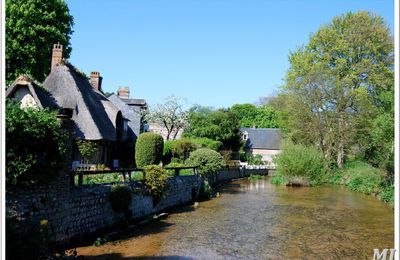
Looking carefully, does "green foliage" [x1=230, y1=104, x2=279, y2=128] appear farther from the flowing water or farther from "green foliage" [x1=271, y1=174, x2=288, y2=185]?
the flowing water

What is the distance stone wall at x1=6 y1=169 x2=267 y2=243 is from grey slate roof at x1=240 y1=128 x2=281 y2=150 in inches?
2150

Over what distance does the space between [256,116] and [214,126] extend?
40.9m

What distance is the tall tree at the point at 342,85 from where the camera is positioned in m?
37.2

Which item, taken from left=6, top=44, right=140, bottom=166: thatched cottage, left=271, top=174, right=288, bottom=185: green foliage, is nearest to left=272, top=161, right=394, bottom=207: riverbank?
left=271, top=174, right=288, bottom=185: green foliage

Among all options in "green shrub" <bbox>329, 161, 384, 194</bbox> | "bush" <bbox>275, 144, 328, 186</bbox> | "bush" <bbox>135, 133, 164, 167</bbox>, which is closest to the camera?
"bush" <bbox>135, 133, 164, 167</bbox>

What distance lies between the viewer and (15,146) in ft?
28.2

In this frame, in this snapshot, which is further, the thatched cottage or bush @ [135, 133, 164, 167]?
bush @ [135, 133, 164, 167]

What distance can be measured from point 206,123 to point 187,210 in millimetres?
28910

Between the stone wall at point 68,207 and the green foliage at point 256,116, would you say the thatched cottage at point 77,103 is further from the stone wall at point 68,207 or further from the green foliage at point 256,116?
the green foliage at point 256,116

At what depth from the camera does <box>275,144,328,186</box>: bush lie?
33562 mm

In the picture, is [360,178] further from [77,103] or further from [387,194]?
[77,103]

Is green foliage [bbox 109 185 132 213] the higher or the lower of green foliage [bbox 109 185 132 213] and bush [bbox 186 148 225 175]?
the lower

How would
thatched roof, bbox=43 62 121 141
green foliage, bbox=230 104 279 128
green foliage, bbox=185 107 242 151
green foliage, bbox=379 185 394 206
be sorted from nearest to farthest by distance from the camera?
green foliage, bbox=379 185 394 206 → thatched roof, bbox=43 62 121 141 → green foliage, bbox=185 107 242 151 → green foliage, bbox=230 104 279 128

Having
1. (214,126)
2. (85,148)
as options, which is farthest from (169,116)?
(85,148)
